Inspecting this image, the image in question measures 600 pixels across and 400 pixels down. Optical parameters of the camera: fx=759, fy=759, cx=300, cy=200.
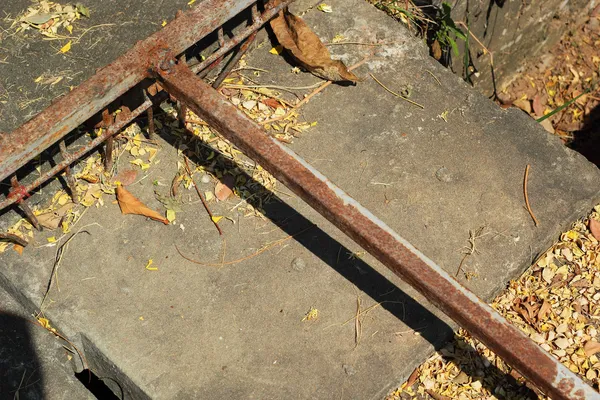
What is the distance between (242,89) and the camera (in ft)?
11.9

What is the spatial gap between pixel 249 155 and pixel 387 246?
65 cm

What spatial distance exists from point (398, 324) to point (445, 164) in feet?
2.67

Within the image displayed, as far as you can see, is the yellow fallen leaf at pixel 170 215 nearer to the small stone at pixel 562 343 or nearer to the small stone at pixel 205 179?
the small stone at pixel 205 179

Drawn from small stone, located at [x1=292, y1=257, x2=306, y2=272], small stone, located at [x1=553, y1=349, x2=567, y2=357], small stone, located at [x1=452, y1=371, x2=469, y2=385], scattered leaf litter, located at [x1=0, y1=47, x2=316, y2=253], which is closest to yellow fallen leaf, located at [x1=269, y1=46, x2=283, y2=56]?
scattered leaf litter, located at [x1=0, y1=47, x2=316, y2=253]

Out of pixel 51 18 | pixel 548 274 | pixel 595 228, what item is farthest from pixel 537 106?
pixel 51 18

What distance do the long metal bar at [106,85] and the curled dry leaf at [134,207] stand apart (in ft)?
1.56

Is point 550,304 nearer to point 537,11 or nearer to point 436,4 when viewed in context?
point 436,4

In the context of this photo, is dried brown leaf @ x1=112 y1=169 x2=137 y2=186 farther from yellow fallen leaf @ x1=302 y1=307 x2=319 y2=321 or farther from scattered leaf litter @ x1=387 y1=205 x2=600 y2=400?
scattered leaf litter @ x1=387 y1=205 x2=600 y2=400

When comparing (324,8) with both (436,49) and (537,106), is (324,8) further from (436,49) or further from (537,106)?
(537,106)

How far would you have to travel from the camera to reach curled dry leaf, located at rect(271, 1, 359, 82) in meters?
3.65

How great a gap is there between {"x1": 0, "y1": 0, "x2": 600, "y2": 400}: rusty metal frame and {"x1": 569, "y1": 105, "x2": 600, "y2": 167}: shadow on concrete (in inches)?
101

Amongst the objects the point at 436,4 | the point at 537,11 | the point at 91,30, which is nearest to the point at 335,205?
the point at 91,30

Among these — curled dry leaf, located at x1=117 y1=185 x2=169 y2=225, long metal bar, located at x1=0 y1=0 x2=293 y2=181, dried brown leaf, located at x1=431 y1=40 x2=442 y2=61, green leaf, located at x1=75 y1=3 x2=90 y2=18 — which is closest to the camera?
long metal bar, located at x1=0 y1=0 x2=293 y2=181

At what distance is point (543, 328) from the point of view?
10.5ft
